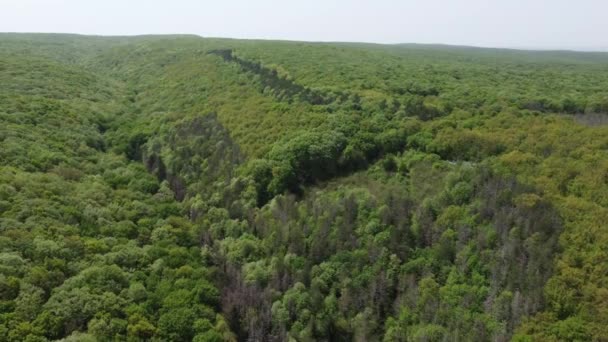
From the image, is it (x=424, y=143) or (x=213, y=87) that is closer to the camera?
(x=424, y=143)

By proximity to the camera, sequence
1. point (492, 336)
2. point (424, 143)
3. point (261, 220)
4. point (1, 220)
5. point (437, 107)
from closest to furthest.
→ point (492, 336)
point (1, 220)
point (261, 220)
point (424, 143)
point (437, 107)

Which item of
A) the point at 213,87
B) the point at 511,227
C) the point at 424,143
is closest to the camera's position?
the point at 511,227

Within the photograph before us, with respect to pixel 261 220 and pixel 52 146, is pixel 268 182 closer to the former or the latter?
pixel 261 220

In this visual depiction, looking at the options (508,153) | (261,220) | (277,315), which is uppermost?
(508,153)

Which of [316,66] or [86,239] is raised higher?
[316,66]

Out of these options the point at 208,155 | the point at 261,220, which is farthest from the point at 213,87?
the point at 261,220

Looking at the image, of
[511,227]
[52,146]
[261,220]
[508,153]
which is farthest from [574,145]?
[52,146]

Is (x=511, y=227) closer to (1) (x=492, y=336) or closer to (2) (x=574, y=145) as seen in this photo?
(1) (x=492, y=336)
